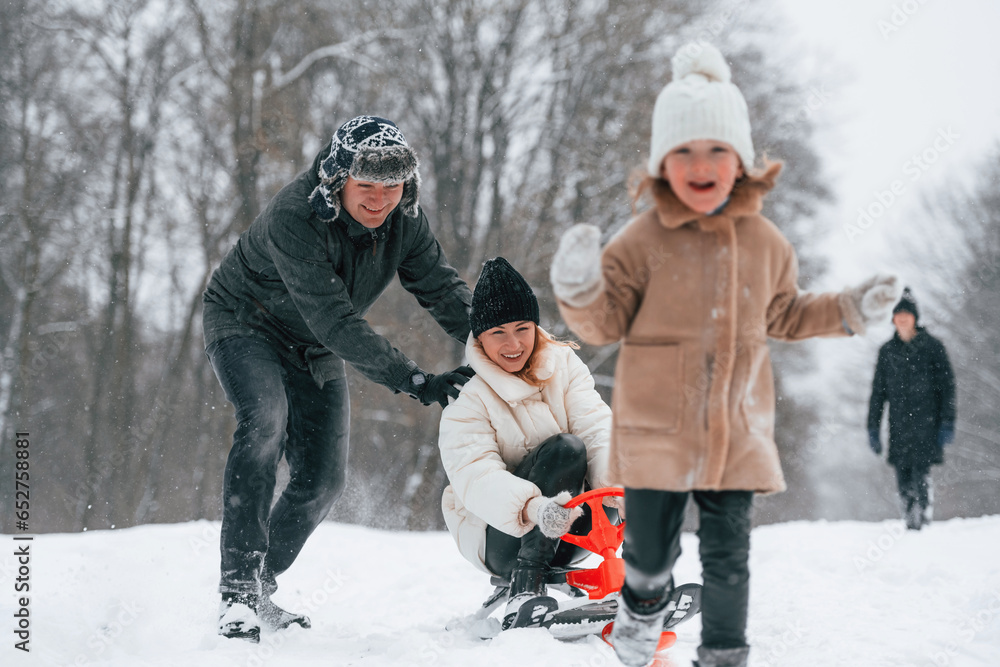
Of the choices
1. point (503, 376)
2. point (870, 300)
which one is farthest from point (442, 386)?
point (870, 300)

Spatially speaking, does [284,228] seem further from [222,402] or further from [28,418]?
[28,418]

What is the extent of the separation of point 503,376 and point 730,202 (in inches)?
43.6

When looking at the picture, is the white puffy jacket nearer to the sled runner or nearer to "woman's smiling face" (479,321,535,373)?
"woman's smiling face" (479,321,535,373)

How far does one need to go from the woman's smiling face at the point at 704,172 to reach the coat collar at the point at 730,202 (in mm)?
31

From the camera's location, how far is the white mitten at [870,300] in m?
1.82

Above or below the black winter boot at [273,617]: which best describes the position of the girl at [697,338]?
above

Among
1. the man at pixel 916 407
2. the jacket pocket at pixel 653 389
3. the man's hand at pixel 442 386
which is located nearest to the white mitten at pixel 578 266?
the jacket pocket at pixel 653 389

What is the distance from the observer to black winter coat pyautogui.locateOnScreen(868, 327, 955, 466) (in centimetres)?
644

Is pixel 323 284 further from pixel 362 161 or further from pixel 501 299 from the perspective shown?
pixel 501 299

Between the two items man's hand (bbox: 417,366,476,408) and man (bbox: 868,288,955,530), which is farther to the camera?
man (bbox: 868,288,955,530)

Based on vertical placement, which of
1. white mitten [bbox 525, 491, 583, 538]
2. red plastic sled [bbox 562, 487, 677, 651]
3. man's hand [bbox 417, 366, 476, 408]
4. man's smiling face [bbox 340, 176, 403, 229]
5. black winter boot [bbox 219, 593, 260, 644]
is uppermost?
man's smiling face [bbox 340, 176, 403, 229]

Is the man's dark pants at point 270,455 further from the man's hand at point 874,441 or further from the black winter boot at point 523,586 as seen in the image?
the man's hand at point 874,441

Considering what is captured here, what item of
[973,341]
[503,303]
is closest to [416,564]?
[503,303]

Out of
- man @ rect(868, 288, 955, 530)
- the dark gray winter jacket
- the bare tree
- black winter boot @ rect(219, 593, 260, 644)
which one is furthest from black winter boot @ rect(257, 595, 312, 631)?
the bare tree
